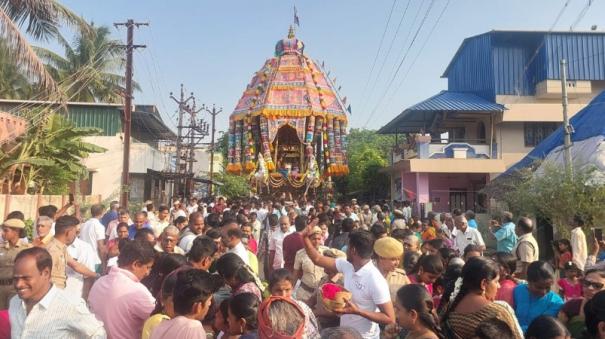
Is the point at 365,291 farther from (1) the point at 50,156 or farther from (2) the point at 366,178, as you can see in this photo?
(2) the point at 366,178

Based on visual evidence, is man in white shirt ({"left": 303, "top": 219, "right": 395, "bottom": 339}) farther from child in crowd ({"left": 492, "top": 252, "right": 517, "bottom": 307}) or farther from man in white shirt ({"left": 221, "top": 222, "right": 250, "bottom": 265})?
man in white shirt ({"left": 221, "top": 222, "right": 250, "bottom": 265})

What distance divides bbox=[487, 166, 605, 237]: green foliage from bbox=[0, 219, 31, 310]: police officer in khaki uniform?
9.60 metres

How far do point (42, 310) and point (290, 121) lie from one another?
22578 mm

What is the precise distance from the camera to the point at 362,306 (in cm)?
344

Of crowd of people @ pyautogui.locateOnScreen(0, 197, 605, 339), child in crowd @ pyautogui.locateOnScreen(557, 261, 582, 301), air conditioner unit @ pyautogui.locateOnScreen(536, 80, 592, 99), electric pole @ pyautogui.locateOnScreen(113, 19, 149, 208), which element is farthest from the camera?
air conditioner unit @ pyautogui.locateOnScreen(536, 80, 592, 99)

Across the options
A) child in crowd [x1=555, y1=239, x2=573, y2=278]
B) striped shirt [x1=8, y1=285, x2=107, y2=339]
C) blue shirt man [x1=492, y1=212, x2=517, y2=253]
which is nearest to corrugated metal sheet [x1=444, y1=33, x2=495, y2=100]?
blue shirt man [x1=492, y1=212, x2=517, y2=253]

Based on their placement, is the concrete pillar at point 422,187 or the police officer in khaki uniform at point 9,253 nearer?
the police officer in khaki uniform at point 9,253

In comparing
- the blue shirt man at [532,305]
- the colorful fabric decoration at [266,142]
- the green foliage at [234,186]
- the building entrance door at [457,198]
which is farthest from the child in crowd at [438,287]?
the green foliage at [234,186]

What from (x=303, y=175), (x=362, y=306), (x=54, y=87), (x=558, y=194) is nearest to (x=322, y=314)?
(x=362, y=306)

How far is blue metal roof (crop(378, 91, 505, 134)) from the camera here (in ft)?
64.6

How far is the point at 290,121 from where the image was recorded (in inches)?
981

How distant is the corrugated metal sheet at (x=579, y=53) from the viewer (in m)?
21.0

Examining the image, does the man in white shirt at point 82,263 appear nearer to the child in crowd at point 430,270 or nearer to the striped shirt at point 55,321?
the striped shirt at point 55,321

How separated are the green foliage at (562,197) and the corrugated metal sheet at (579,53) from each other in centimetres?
1214
